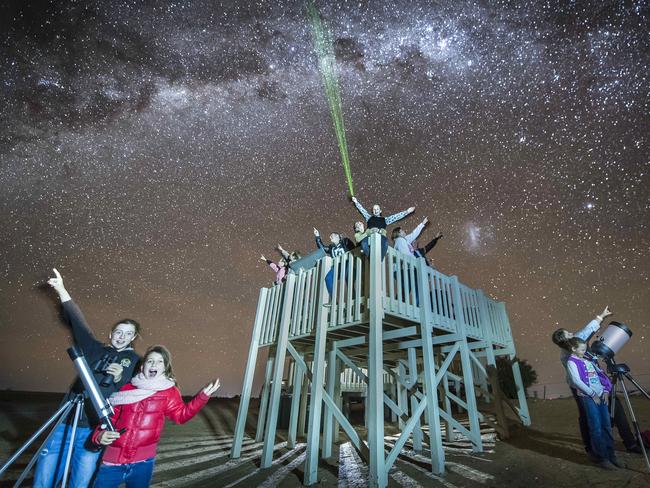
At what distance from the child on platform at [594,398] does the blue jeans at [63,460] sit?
19.5 ft

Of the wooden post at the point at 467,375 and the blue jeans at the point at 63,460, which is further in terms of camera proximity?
the wooden post at the point at 467,375

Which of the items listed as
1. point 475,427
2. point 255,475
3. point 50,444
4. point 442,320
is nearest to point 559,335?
point 442,320

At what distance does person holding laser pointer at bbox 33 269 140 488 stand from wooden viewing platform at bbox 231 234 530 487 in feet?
10.0

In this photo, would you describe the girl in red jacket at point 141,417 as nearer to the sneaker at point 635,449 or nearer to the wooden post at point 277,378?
the wooden post at point 277,378

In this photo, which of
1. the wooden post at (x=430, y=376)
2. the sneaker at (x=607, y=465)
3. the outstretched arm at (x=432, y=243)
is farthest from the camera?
the outstretched arm at (x=432, y=243)

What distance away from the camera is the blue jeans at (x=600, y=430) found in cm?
424

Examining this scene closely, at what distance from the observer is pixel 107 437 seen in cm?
238

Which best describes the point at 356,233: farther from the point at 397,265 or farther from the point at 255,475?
the point at 255,475

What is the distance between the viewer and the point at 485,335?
7867 mm

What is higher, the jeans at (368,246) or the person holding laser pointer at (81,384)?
the jeans at (368,246)

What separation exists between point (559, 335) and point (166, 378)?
5635 millimetres

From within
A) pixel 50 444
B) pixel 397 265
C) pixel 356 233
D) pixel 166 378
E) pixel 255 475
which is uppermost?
pixel 356 233

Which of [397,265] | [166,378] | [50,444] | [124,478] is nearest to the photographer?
[124,478]

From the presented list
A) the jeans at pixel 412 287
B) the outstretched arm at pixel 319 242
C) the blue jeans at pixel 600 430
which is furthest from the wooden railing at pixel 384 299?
the blue jeans at pixel 600 430
